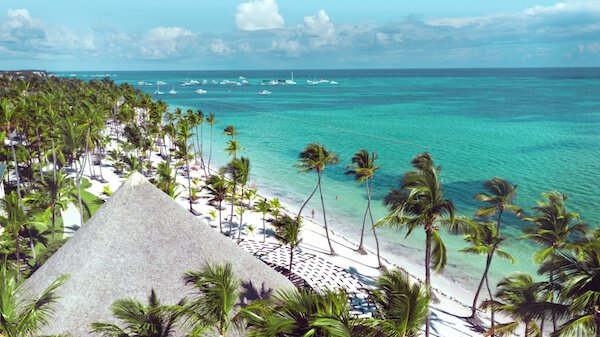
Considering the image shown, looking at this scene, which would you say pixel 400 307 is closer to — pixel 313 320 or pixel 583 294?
pixel 313 320

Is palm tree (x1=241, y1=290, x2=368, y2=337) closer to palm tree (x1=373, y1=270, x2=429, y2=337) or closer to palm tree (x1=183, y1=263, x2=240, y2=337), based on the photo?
palm tree (x1=373, y1=270, x2=429, y2=337)

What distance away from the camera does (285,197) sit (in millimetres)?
45312

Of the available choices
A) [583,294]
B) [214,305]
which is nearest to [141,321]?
[214,305]

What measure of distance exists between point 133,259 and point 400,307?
31.8 feet

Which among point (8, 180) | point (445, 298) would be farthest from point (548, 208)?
point (8, 180)

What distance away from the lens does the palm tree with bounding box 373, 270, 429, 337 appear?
1022cm

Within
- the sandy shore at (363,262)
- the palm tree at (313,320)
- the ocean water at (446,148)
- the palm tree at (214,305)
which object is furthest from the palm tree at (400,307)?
the ocean water at (446,148)

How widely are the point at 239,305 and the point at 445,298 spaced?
50.5 ft

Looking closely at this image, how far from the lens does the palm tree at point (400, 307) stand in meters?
10.2

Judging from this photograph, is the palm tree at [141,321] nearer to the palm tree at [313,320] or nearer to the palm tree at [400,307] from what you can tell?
the palm tree at [313,320]

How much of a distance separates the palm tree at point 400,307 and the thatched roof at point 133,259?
603 centimetres

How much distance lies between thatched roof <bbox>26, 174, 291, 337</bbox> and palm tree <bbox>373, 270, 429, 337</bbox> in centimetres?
603

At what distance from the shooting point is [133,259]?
1484 centimetres

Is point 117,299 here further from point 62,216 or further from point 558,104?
point 558,104
